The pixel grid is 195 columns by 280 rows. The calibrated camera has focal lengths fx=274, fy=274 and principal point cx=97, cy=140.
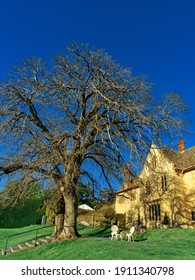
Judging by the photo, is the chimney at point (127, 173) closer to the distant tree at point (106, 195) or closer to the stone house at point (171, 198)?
the distant tree at point (106, 195)

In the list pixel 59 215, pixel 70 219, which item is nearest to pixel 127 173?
pixel 70 219

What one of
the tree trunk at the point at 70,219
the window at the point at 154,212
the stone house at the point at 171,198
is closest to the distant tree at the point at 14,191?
the tree trunk at the point at 70,219

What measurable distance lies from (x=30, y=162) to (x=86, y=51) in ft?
22.6

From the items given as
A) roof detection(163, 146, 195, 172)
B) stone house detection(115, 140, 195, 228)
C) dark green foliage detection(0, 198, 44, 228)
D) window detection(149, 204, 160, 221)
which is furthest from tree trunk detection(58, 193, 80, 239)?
dark green foliage detection(0, 198, 44, 228)

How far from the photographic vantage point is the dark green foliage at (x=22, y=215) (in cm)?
3888

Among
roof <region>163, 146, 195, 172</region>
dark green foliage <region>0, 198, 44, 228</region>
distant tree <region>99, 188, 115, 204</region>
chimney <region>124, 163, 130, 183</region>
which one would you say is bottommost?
dark green foliage <region>0, 198, 44, 228</region>

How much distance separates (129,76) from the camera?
1512cm

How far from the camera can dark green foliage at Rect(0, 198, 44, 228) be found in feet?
128

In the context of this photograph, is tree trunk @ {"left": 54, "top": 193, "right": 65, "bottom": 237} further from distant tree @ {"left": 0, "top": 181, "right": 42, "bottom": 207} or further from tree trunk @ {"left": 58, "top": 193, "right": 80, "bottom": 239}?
distant tree @ {"left": 0, "top": 181, "right": 42, "bottom": 207}

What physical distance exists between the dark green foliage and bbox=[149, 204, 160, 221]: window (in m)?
16.0

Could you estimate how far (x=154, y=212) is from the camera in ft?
101
